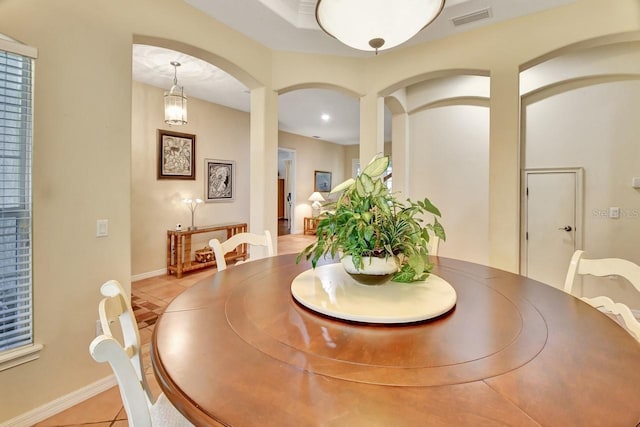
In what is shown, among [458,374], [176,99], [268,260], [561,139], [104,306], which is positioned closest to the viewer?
[458,374]

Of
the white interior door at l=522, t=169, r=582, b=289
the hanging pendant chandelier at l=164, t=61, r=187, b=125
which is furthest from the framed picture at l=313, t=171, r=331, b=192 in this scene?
the white interior door at l=522, t=169, r=582, b=289

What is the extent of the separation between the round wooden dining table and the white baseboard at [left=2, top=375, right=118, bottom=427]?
1.33 metres

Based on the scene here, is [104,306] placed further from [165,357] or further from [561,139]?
[561,139]

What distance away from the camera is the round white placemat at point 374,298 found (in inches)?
39.2

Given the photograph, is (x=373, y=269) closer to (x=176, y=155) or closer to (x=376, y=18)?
(x=376, y=18)

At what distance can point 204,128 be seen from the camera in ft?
16.2

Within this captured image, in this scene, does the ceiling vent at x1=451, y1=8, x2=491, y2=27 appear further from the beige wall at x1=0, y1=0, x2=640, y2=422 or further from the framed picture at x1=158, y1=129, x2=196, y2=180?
the framed picture at x1=158, y1=129, x2=196, y2=180

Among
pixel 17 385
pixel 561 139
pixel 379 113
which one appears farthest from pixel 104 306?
pixel 561 139

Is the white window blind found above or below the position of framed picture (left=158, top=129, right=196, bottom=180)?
below

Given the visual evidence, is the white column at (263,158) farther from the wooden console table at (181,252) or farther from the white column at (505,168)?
the white column at (505,168)

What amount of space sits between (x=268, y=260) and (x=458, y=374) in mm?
1359

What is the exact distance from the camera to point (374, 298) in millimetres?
1146

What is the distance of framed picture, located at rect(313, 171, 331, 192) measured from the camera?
8461mm

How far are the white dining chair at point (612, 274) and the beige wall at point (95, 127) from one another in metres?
1.14
